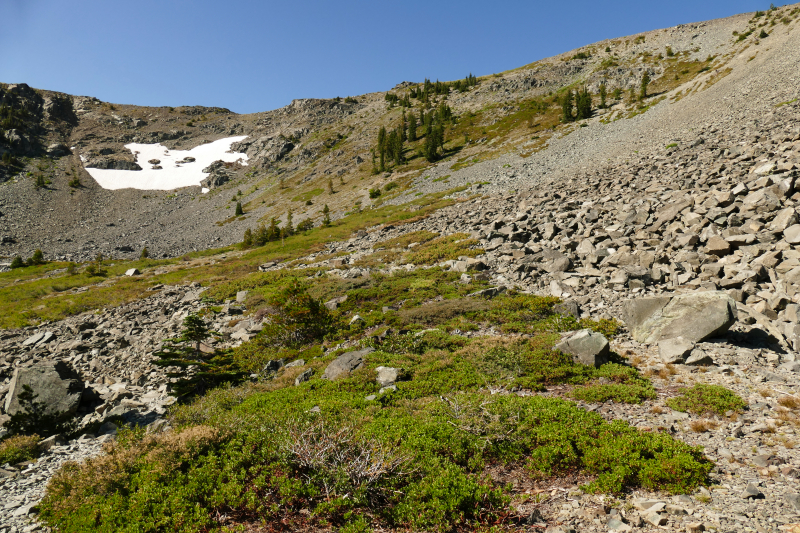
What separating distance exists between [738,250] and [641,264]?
11.4 ft

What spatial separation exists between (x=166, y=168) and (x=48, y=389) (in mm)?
145528

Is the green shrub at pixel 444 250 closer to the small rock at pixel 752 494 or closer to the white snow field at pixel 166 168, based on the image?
the small rock at pixel 752 494

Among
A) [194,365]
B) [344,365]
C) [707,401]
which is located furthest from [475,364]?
[194,365]

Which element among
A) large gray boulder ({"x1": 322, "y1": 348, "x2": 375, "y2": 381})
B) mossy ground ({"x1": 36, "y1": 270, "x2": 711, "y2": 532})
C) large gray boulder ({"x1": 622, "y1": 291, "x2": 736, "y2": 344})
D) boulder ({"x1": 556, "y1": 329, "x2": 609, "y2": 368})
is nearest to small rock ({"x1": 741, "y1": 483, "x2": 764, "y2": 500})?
mossy ground ({"x1": 36, "y1": 270, "x2": 711, "y2": 532})

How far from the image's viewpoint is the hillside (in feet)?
21.9

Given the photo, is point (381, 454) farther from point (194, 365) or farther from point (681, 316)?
point (194, 365)

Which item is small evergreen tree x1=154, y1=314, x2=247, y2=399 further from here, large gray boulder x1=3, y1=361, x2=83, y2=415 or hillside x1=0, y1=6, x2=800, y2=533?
large gray boulder x1=3, y1=361, x2=83, y2=415

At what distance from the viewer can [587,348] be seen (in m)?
11.9

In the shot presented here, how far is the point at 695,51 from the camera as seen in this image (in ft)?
339

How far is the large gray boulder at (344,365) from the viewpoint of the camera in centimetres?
1347

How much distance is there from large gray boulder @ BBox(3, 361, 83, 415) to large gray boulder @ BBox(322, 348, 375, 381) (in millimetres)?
8500

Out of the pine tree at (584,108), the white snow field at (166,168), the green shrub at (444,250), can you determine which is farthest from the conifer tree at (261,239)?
the pine tree at (584,108)

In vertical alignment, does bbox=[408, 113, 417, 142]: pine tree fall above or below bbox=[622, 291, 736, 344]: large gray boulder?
above

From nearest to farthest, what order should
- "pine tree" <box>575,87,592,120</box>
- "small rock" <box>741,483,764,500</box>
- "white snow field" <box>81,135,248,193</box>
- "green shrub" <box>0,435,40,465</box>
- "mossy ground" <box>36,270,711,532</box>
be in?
"small rock" <box>741,483,764,500</box> → "mossy ground" <box>36,270,711,532</box> → "green shrub" <box>0,435,40,465</box> → "pine tree" <box>575,87,592,120</box> → "white snow field" <box>81,135,248,193</box>
